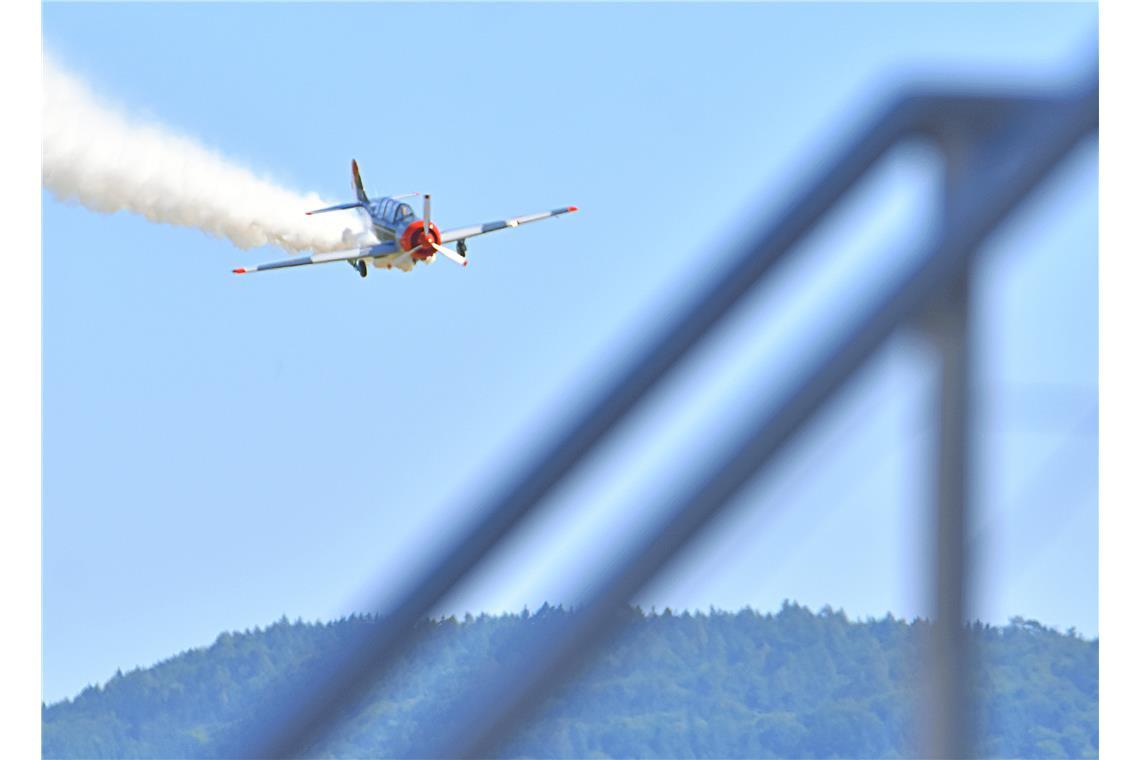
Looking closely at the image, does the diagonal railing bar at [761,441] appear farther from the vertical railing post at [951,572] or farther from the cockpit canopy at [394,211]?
the cockpit canopy at [394,211]

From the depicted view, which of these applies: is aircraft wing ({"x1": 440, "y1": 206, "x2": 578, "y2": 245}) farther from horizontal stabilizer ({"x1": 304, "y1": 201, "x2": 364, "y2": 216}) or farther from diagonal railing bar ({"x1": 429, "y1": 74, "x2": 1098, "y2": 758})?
diagonal railing bar ({"x1": 429, "y1": 74, "x2": 1098, "y2": 758})

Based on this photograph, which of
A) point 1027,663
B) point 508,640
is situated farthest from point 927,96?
point 1027,663

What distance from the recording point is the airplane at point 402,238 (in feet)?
120

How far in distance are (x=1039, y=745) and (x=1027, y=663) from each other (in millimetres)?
18463

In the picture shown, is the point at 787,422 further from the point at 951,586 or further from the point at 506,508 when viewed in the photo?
the point at 951,586

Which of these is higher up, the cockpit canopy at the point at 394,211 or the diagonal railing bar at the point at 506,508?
the cockpit canopy at the point at 394,211

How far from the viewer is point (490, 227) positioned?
38031 mm

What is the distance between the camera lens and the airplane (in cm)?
3659

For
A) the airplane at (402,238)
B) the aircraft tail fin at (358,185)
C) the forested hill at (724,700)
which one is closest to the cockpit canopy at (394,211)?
the airplane at (402,238)

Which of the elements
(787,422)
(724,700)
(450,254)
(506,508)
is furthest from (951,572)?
(724,700)

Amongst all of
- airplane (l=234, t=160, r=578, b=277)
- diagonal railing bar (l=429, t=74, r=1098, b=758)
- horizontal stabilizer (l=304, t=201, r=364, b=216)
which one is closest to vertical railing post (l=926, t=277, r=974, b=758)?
diagonal railing bar (l=429, t=74, r=1098, b=758)

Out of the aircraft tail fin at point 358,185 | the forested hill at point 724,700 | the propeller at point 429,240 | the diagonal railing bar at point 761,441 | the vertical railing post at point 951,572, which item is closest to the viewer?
the diagonal railing bar at point 761,441

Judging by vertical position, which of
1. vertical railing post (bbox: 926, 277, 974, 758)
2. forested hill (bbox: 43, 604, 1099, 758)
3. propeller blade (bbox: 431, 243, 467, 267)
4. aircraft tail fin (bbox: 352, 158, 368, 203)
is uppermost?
aircraft tail fin (bbox: 352, 158, 368, 203)
